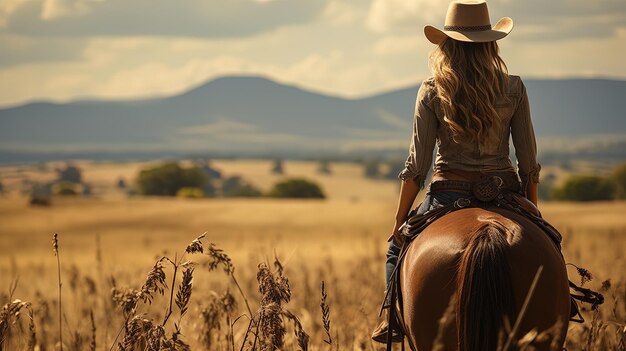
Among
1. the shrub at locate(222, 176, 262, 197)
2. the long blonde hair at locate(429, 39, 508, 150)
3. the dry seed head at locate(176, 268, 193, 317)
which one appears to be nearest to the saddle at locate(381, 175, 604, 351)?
the long blonde hair at locate(429, 39, 508, 150)

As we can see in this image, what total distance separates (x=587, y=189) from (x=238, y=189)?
3853cm

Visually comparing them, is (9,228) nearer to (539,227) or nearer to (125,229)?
(125,229)

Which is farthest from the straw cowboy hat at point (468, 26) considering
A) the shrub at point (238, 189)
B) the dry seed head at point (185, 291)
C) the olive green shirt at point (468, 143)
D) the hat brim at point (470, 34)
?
the shrub at point (238, 189)

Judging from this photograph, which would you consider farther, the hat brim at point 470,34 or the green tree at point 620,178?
the green tree at point 620,178

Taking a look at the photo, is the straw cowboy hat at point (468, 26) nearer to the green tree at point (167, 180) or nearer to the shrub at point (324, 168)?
the green tree at point (167, 180)

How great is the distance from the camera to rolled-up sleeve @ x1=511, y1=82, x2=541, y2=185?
568cm

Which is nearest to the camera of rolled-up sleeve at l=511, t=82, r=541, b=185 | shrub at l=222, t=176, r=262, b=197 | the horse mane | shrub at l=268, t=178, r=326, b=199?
the horse mane

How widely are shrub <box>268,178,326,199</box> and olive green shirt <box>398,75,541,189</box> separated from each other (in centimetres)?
7604

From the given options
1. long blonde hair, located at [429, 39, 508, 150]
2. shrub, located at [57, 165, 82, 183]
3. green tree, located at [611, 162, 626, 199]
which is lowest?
shrub, located at [57, 165, 82, 183]

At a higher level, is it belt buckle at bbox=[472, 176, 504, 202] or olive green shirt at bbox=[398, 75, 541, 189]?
olive green shirt at bbox=[398, 75, 541, 189]

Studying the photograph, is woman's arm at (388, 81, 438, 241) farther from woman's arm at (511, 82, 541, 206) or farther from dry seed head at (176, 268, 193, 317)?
dry seed head at (176, 268, 193, 317)

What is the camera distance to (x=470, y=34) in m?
5.64

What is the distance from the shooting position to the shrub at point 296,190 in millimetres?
82800

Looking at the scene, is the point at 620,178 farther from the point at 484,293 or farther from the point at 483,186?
the point at 484,293
